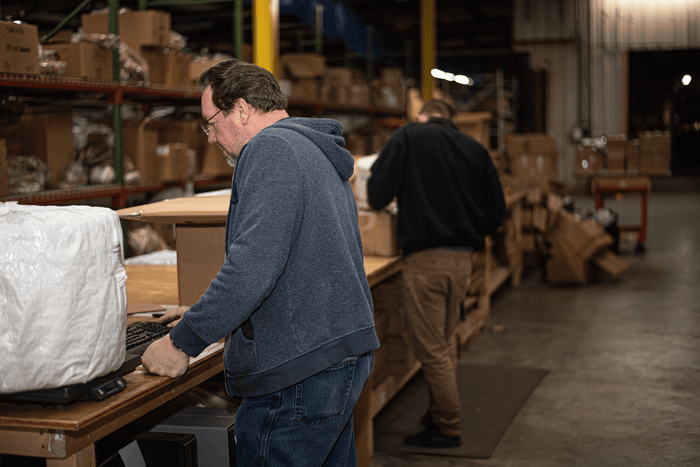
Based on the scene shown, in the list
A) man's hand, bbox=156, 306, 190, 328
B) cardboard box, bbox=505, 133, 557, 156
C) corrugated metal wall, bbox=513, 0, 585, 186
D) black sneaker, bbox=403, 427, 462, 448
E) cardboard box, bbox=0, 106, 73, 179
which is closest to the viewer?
man's hand, bbox=156, 306, 190, 328

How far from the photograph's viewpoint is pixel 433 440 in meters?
3.71

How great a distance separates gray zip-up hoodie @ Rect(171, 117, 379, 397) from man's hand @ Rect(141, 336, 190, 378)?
0.10m

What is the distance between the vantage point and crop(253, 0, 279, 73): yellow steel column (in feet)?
16.2

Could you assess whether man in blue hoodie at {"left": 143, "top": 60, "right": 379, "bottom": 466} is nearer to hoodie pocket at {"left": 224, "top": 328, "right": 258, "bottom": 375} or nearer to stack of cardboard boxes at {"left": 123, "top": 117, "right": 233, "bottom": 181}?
hoodie pocket at {"left": 224, "top": 328, "right": 258, "bottom": 375}

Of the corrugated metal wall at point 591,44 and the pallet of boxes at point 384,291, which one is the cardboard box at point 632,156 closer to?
the corrugated metal wall at point 591,44

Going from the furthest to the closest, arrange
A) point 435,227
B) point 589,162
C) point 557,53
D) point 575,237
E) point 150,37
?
point 557,53 < point 589,162 < point 575,237 < point 150,37 < point 435,227

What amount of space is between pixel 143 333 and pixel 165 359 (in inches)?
13.3

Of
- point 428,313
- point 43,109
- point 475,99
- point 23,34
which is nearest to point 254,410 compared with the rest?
point 428,313

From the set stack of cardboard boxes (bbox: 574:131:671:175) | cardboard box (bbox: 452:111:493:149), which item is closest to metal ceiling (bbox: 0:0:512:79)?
cardboard box (bbox: 452:111:493:149)

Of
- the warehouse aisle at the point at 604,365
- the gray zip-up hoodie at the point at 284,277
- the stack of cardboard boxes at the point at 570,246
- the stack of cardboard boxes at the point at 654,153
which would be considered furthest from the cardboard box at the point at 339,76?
the gray zip-up hoodie at the point at 284,277

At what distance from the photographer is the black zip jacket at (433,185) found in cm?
360

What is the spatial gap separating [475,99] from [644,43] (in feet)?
16.4

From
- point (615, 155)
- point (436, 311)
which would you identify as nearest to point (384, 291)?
point (436, 311)

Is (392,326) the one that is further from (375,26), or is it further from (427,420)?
(375,26)
